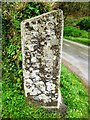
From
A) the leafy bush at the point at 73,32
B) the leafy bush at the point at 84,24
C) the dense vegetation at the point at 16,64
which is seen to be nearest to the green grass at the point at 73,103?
the dense vegetation at the point at 16,64

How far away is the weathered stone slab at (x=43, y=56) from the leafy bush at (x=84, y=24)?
24688 mm

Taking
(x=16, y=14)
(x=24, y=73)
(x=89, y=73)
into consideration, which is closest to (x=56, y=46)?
(x=24, y=73)

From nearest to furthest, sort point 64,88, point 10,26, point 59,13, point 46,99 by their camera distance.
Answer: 1. point 59,13
2. point 46,99
3. point 10,26
4. point 64,88

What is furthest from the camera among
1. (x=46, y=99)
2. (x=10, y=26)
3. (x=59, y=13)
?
(x=10, y=26)

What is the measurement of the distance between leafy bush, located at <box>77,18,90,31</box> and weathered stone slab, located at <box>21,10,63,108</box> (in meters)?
24.7

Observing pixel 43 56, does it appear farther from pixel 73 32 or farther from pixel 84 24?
pixel 84 24

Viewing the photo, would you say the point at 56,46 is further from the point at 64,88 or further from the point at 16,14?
the point at 64,88

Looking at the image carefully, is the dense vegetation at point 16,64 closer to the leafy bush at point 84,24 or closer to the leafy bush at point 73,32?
the leafy bush at point 73,32

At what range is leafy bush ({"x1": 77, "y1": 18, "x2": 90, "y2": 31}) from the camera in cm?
3042

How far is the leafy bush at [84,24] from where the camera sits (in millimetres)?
30425

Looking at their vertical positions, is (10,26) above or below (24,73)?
above

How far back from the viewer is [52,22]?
557cm

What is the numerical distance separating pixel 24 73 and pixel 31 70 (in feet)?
0.52

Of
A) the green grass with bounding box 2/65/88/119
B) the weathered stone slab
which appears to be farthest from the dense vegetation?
the weathered stone slab
